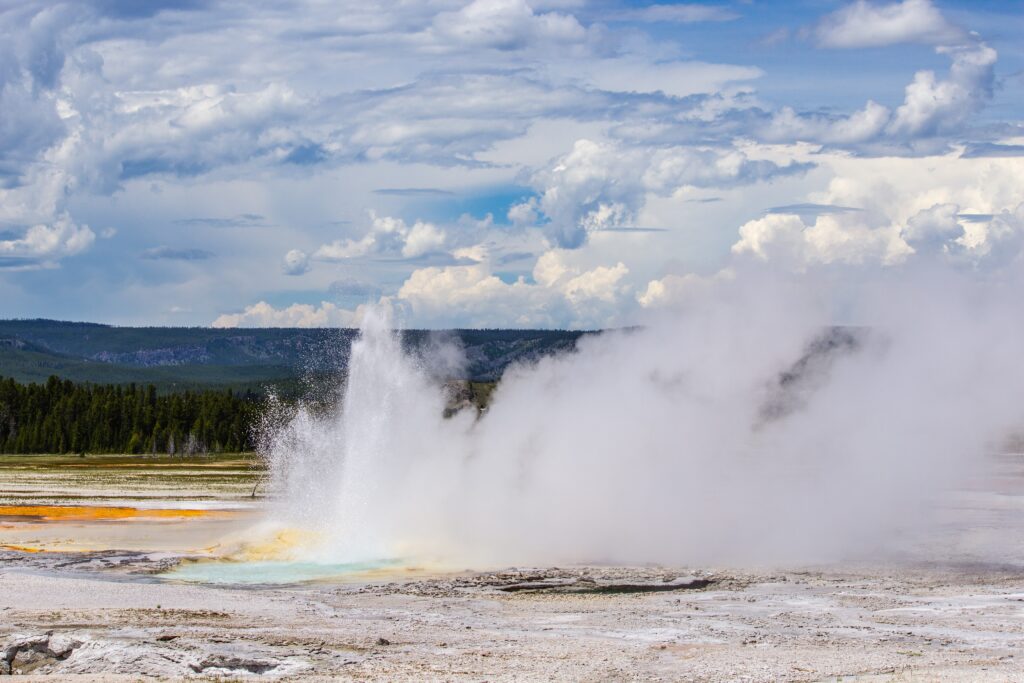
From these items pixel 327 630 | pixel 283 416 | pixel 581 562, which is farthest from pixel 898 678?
pixel 283 416

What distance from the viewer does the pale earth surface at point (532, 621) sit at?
56.7 ft

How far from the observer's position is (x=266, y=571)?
27.7 metres

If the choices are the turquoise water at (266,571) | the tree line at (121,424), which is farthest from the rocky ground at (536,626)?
the tree line at (121,424)

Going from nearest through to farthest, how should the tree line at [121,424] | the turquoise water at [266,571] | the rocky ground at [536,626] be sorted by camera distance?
the rocky ground at [536,626]
the turquoise water at [266,571]
the tree line at [121,424]

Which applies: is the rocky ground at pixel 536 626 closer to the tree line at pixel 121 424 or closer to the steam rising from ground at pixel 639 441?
the steam rising from ground at pixel 639 441

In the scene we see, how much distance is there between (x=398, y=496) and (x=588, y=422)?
5304 mm

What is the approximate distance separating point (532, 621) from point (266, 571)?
28.5 feet

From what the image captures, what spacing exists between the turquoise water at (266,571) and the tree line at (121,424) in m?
83.5

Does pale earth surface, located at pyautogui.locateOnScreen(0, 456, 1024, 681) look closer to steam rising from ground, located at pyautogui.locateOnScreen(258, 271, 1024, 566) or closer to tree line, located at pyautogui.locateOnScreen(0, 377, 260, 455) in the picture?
steam rising from ground, located at pyautogui.locateOnScreen(258, 271, 1024, 566)

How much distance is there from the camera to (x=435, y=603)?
23.3m

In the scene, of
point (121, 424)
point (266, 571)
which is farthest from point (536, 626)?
point (121, 424)

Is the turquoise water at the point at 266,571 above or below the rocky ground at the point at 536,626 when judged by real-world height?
below

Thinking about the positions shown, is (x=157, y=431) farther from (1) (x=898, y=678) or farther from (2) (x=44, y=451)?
(1) (x=898, y=678)

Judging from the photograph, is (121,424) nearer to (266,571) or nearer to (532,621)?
(266,571)
